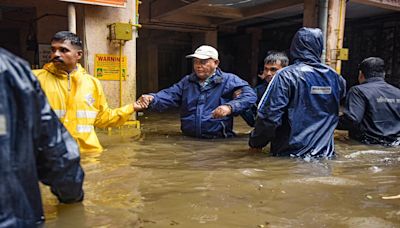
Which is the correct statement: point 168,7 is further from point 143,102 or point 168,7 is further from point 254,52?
point 254,52

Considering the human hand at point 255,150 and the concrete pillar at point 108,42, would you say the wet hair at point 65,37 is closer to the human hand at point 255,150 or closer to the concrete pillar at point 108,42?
the concrete pillar at point 108,42

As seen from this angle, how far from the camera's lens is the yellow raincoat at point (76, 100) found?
352 cm

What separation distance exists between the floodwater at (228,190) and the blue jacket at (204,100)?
0.58 meters

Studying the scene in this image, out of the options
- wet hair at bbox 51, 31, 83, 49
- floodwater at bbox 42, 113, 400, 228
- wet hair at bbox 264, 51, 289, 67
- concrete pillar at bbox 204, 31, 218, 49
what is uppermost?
concrete pillar at bbox 204, 31, 218, 49

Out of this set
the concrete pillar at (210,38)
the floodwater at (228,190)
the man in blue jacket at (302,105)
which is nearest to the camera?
the floodwater at (228,190)

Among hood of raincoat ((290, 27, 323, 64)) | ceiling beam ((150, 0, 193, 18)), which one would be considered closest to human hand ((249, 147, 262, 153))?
hood of raincoat ((290, 27, 323, 64))

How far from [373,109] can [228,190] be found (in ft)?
9.66

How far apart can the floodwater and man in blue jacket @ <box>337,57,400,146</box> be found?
40cm

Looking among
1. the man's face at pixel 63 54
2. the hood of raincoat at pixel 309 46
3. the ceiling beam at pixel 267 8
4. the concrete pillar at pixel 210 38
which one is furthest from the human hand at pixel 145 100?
the concrete pillar at pixel 210 38

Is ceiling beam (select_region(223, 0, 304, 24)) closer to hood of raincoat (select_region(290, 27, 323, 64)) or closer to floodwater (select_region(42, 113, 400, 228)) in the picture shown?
hood of raincoat (select_region(290, 27, 323, 64))

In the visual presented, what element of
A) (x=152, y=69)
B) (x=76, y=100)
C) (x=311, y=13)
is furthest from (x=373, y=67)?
(x=152, y=69)

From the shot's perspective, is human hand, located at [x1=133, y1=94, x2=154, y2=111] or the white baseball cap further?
the white baseball cap

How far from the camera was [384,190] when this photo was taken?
3.02m

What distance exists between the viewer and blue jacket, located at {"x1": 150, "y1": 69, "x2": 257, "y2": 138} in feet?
16.8
